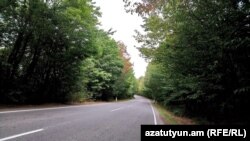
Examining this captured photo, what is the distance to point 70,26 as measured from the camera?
19625mm

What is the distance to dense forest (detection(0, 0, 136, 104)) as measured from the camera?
1653 centimetres

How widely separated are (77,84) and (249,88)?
1872 centimetres

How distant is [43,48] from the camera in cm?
2067

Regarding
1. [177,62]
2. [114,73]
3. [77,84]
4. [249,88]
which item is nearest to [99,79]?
[114,73]

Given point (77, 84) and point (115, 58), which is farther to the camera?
point (115, 58)

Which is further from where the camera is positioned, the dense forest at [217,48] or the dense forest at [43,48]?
the dense forest at [43,48]

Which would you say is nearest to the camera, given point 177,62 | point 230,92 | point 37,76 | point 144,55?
point 230,92

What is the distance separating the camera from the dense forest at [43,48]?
16531 mm

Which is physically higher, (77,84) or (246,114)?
(77,84)

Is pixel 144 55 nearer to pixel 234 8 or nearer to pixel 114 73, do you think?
pixel 234 8

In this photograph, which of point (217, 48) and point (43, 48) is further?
point (43, 48)

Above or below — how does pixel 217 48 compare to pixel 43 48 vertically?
below

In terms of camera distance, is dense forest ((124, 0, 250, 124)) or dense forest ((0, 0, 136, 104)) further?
dense forest ((0, 0, 136, 104))

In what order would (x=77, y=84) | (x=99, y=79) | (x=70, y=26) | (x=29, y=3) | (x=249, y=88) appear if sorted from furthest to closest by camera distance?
1. (x=99, y=79)
2. (x=77, y=84)
3. (x=70, y=26)
4. (x=29, y=3)
5. (x=249, y=88)
